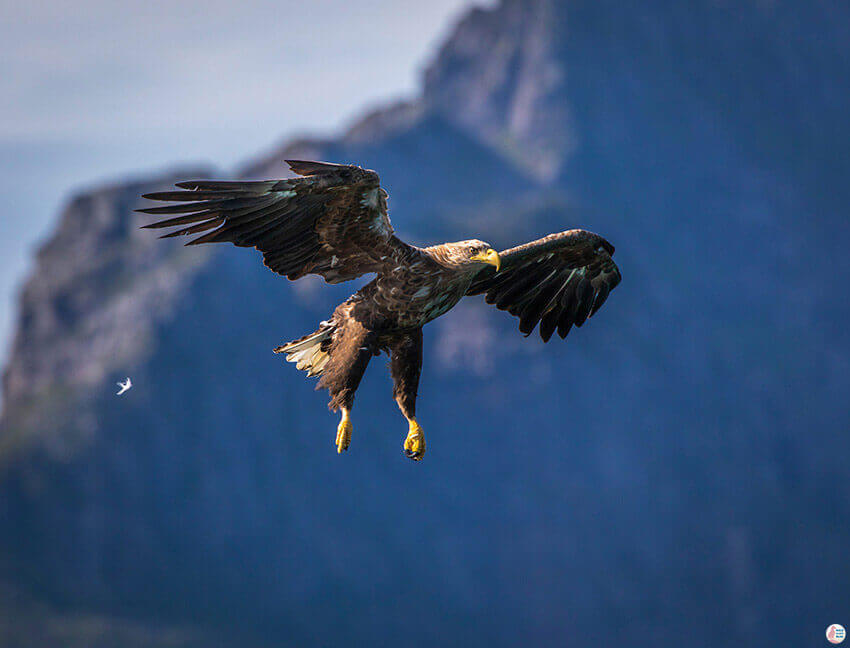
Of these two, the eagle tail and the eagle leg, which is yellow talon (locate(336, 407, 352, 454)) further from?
the eagle tail

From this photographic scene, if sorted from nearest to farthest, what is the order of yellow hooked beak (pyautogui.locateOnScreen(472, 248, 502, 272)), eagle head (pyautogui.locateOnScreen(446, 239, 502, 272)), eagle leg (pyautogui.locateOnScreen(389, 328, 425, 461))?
yellow hooked beak (pyautogui.locateOnScreen(472, 248, 502, 272)) < eagle head (pyautogui.locateOnScreen(446, 239, 502, 272)) < eagle leg (pyautogui.locateOnScreen(389, 328, 425, 461))

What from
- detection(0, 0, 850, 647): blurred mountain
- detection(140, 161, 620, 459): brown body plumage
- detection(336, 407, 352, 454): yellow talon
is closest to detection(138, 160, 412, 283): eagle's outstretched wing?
detection(140, 161, 620, 459): brown body plumage

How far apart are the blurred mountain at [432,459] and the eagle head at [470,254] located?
72364 millimetres

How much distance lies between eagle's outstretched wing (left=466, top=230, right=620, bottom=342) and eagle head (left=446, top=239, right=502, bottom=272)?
120 cm

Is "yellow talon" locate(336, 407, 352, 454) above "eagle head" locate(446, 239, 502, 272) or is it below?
below

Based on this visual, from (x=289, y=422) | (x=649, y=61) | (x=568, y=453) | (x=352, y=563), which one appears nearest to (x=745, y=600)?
(x=568, y=453)

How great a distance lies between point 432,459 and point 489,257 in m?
79.1

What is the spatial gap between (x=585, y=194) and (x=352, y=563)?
3390 centimetres

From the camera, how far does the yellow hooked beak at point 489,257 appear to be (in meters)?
8.49

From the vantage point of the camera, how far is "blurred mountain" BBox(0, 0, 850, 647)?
8625 centimetres

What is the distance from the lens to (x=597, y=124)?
100m

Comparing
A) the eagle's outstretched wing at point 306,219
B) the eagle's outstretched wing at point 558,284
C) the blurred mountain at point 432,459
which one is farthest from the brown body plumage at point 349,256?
the blurred mountain at point 432,459

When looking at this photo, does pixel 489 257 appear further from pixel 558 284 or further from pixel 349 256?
pixel 558 284

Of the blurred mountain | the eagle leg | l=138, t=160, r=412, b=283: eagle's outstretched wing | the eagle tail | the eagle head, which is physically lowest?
the eagle leg
